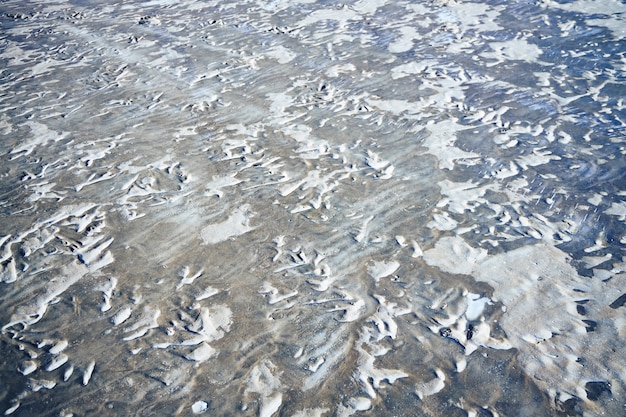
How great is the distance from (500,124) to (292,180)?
4.72ft

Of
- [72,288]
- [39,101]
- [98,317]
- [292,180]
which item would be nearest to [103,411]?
[98,317]

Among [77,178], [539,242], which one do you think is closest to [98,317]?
[77,178]

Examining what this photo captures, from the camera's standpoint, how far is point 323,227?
2.48 meters

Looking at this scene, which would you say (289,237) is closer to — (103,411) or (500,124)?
(103,411)

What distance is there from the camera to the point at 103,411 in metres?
1.70

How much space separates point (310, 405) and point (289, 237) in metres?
0.92

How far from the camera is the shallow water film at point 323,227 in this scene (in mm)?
1773

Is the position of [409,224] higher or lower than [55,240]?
lower

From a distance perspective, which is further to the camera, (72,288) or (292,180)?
(292,180)

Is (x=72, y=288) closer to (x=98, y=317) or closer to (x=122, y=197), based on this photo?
(x=98, y=317)

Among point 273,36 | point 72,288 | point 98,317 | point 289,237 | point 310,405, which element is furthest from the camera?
point 273,36

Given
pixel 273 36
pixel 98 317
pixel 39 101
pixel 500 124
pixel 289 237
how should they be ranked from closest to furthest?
pixel 98 317
pixel 289 237
pixel 500 124
pixel 39 101
pixel 273 36

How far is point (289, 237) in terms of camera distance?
2436mm

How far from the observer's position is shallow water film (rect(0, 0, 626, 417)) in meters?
1.77
